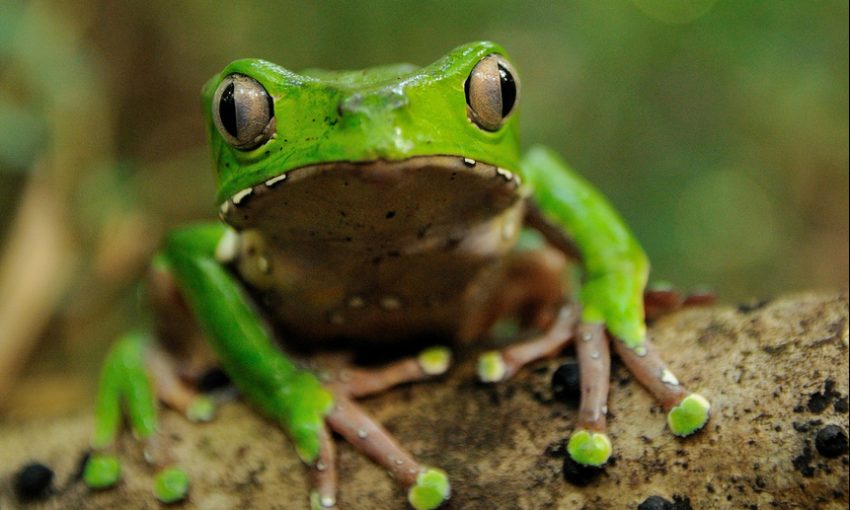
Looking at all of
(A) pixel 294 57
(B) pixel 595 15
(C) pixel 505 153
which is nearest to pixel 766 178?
(B) pixel 595 15

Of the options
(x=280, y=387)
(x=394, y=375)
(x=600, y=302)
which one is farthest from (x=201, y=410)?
(x=600, y=302)

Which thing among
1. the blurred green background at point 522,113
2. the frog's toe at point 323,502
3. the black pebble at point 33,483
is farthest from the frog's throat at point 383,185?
the blurred green background at point 522,113

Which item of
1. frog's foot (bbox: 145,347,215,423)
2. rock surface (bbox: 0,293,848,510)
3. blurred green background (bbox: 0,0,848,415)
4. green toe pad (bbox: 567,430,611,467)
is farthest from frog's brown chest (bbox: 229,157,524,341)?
blurred green background (bbox: 0,0,848,415)

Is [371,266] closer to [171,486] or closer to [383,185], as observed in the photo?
[383,185]

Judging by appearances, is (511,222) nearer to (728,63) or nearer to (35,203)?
(35,203)

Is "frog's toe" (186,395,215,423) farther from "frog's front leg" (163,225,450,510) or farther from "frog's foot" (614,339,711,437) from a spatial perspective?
"frog's foot" (614,339,711,437)

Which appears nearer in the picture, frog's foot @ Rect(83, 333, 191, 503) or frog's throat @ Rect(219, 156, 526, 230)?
frog's throat @ Rect(219, 156, 526, 230)
